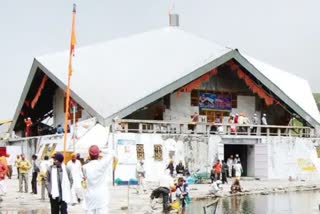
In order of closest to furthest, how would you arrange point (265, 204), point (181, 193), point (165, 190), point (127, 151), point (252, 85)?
1. point (165, 190)
2. point (181, 193)
3. point (265, 204)
4. point (127, 151)
5. point (252, 85)

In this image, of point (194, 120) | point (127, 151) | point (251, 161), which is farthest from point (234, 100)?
point (127, 151)

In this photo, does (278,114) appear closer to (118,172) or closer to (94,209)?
(118,172)

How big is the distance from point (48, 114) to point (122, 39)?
684cm

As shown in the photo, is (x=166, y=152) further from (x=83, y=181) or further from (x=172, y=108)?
(x=83, y=181)

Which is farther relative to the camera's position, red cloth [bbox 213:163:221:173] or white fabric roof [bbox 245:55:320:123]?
white fabric roof [bbox 245:55:320:123]

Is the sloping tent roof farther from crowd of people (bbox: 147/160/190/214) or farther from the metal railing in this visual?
crowd of people (bbox: 147/160/190/214)

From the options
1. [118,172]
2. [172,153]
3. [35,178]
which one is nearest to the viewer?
[35,178]

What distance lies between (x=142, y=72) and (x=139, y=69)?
0.50 metres

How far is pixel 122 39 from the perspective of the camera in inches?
1564

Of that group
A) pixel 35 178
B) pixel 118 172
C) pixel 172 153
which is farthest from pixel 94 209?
pixel 172 153

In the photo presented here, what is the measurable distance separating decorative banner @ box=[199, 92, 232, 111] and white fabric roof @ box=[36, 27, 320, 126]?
2.58 metres

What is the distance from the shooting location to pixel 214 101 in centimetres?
3662

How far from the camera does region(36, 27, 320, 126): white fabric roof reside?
3119 cm

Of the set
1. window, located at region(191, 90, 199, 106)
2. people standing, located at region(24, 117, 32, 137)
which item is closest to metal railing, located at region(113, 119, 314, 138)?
window, located at region(191, 90, 199, 106)
